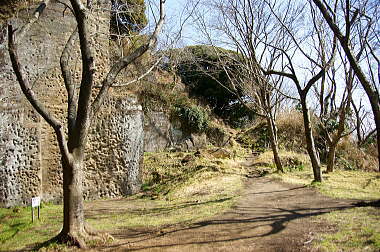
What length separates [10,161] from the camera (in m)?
8.66

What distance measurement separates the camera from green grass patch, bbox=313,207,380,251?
4.05m

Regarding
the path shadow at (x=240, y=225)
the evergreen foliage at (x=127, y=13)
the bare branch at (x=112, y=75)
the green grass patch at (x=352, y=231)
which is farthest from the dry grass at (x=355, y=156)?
the bare branch at (x=112, y=75)

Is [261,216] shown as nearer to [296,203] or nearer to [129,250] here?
[296,203]

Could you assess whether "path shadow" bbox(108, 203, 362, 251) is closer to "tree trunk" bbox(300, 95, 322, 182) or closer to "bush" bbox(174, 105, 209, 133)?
"tree trunk" bbox(300, 95, 322, 182)

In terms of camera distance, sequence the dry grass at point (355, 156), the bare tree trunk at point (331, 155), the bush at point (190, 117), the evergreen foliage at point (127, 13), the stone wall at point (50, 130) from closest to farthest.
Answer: the evergreen foliage at point (127, 13), the stone wall at point (50, 130), the bare tree trunk at point (331, 155), the dry grass at point (355, 156), the bush at point (190, 117)

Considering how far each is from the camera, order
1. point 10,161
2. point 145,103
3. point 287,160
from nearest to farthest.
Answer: point 10,161 < point 287,160 < point 145,103

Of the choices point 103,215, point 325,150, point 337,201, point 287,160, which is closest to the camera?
point 337,201

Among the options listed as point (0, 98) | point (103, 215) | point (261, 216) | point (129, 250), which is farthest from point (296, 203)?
point (0, 98)

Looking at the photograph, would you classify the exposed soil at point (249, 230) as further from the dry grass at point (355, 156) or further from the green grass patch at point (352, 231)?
the dry grass at point (355, 156)

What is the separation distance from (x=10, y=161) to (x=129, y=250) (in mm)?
5697

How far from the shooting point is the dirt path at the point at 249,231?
4621 millimetres

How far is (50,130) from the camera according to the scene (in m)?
9.30

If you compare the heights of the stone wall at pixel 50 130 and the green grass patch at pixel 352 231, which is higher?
the stone wall at pixel 50 130

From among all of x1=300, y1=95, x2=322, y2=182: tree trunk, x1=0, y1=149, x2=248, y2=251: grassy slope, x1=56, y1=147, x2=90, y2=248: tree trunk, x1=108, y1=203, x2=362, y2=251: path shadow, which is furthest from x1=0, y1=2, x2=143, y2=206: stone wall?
x1=300, y1=95, x2=322, y2=182: tree trunk
